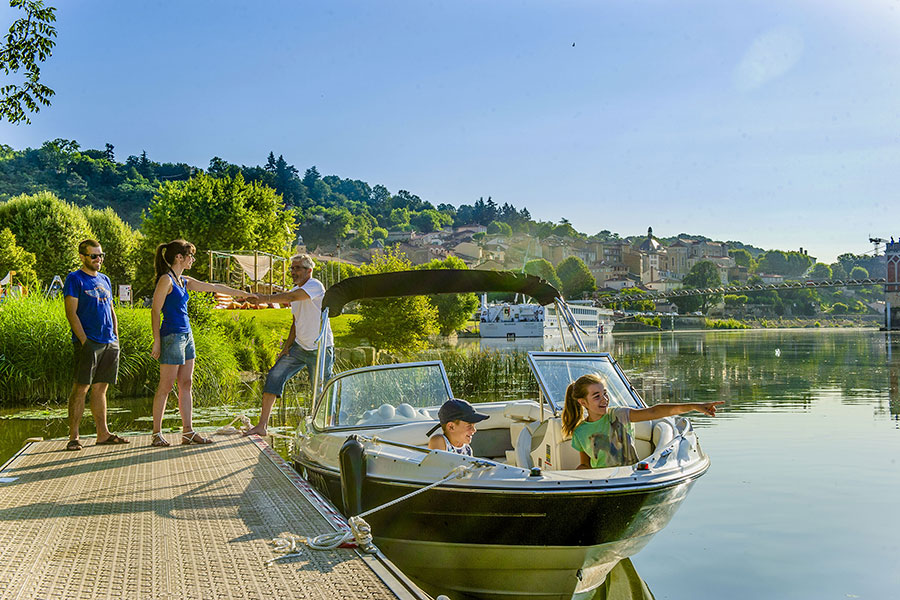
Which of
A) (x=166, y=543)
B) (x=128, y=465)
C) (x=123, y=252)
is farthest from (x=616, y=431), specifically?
(x=123, y=252)

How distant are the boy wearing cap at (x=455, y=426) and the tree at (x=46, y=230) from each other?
50810 mm

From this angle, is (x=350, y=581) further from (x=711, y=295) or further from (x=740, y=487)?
(x=711, y=295)

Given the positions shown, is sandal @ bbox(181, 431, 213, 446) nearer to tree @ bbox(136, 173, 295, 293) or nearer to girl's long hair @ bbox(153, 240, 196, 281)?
girl's long hair @ bbox(153, 240, 196, 281)

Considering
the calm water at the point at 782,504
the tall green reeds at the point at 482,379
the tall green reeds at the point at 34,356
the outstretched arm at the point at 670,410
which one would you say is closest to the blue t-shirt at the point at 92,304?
the calm water at the point at 782,504

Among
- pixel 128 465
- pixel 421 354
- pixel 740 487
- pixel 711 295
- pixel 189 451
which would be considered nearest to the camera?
pixel 128 465

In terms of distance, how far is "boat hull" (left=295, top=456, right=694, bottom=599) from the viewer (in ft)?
16.5

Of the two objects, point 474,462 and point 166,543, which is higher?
point 474,462

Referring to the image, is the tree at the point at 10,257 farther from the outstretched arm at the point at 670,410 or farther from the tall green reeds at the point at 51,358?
the outstretched arm at the point at 670,410

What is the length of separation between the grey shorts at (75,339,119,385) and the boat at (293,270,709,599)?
2.14 meters

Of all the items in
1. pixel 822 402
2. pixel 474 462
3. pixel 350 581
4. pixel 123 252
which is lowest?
pixel 822 402

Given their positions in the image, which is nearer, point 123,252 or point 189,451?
point 189,451

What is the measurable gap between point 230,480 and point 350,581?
2884 mm

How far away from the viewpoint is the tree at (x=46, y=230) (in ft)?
170

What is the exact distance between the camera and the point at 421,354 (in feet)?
91.7
